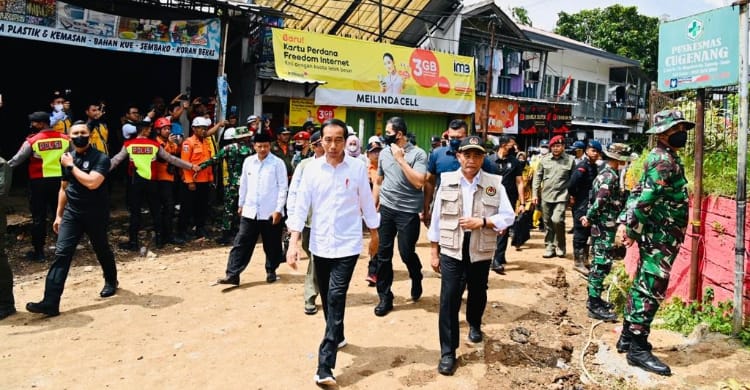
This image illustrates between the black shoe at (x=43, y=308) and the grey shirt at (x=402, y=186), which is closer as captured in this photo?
the black shoe at (x=43, y=308)

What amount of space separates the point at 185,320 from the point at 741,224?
16.5ft

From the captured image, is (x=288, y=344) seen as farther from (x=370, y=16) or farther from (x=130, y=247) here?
(x=370, y=16)

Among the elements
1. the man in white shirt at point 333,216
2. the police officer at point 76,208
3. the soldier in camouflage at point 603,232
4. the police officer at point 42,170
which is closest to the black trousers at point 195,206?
the police officer at point 42,170

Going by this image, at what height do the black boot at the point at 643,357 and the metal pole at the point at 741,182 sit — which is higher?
the metal pole at the point at 741,182

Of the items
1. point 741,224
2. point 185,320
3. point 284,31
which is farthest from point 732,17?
point 284,31

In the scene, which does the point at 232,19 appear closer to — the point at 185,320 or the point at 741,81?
the point at 185,320

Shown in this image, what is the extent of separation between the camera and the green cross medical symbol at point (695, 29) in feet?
16.2

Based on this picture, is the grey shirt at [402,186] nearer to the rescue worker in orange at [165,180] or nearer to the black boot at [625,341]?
the black boot at [625,341]

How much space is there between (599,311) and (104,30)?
8.63 m

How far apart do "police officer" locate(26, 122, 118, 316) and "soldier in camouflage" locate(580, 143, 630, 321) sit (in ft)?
16.5

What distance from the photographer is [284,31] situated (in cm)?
1135

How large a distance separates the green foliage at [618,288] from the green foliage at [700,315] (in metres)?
0.63

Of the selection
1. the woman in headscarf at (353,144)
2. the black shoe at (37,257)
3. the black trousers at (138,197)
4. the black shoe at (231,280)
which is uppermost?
the woman in headscarf at (353,144)

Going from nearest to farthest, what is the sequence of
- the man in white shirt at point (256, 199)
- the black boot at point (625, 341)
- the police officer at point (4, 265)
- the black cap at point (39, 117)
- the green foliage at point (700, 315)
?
the black boot at point (625, 341), the green foliage at point (700, 315), the police officer at point (4, 265), the man in white shirt at point (256, 199), the black cap at point (39, 117)
